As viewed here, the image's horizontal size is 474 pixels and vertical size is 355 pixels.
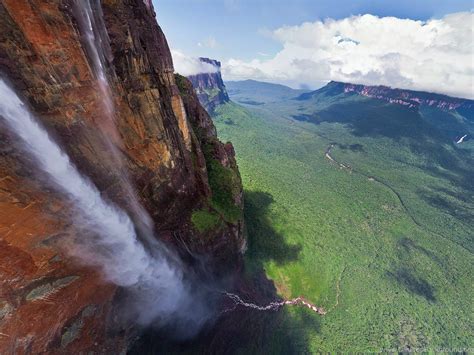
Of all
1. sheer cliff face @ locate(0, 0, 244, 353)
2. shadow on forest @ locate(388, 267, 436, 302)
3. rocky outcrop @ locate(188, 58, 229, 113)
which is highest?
sheer cliff face @ locate(0, 0, 244, 353)

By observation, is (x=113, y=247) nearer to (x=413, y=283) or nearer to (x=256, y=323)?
(x=256, y=323)

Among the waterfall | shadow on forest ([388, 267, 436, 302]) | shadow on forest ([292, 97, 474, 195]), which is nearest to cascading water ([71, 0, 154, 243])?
the waterfall

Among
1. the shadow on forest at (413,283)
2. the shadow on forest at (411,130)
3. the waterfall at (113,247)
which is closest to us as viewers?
the waterfall at (113,247)

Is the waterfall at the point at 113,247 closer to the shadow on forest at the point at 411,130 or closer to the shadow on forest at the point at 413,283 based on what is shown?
the shadow on forest at the point at 413,283

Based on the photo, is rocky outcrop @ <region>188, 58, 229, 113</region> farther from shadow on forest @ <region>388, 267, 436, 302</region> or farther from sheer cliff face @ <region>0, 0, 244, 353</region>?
sheer cliff face @ <region>0, 0, 244, 353</region>

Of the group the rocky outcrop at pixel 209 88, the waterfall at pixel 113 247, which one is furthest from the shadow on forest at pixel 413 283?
the rocky outcrop at pixel 209 88
